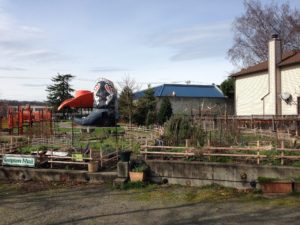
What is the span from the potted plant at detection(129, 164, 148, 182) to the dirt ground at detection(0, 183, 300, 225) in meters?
0.45

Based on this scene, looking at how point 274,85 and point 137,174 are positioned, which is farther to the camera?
point 274,85

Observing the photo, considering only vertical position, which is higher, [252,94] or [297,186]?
[252,94]

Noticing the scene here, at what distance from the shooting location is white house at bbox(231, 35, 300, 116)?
113 ft

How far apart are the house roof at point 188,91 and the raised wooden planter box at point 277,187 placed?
145 feet

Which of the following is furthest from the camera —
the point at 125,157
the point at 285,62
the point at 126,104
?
the point at 126,104

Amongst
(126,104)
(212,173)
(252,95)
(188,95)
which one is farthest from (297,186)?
(188,95)

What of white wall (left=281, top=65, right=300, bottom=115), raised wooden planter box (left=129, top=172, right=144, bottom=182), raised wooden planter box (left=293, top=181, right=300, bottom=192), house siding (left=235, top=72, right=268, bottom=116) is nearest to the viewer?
raised wooden planter box (left=293, top=181, right=300, bottom=192)

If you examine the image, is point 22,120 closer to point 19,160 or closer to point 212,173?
point 19,160

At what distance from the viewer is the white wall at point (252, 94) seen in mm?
38406

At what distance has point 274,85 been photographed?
3581 centimetres

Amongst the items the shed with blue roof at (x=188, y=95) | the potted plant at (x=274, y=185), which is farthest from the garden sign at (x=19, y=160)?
the shed with blue roof at (x=188, y=95)

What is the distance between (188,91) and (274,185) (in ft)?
159

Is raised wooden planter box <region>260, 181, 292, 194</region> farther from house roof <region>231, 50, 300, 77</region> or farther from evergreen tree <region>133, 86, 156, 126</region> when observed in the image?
evergreen tree <region>133, 86, 156, 126</region>

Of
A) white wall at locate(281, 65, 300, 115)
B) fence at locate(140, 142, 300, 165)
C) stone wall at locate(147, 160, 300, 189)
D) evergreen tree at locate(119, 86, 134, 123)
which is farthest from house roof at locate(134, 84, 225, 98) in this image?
stone wall at locate(147, 160, 300, 189)
